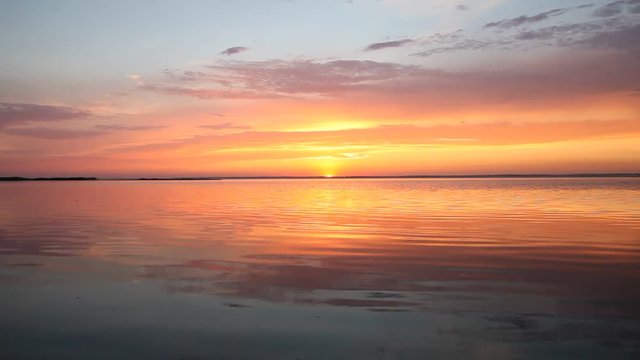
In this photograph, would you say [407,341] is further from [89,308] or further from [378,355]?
[89,308]

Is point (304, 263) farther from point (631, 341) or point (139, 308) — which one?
point (631, 341)

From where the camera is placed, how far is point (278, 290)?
1143cm

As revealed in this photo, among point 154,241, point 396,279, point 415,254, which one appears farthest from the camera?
point 154,241

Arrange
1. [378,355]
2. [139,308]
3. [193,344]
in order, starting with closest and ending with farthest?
1. [378,355]
2. [193,344]
3. [139,308]

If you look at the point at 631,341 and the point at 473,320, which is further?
the point at 473,320

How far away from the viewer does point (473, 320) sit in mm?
8977

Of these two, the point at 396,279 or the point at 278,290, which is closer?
the point at 278,290

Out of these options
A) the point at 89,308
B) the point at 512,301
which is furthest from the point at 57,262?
the point at 512,301

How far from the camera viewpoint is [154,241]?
64.3 feet

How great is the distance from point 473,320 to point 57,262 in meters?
12.0

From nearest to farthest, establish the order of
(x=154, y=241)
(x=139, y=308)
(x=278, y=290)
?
(x=139, y=308) < (x=278, y=290) < (x=154, y=241)

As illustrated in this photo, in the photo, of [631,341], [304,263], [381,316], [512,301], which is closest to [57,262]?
[304,263]

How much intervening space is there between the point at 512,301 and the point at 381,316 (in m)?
2.92

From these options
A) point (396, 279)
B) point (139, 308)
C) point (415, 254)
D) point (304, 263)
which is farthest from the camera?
point (415, 254)
